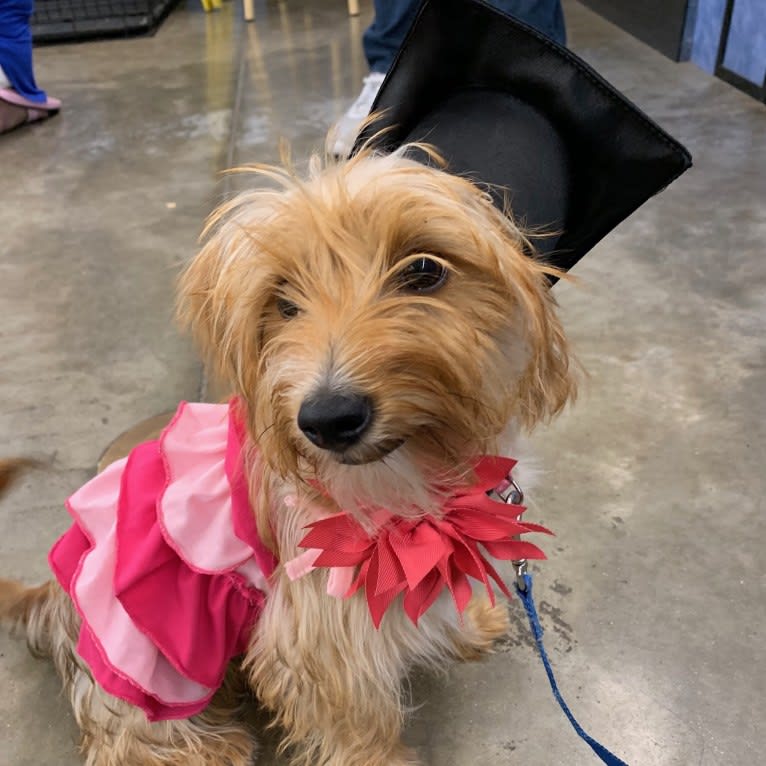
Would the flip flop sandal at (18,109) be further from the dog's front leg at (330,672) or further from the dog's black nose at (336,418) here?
the dog's black nose at (336,418)

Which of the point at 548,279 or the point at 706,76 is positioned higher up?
the point at 548,279

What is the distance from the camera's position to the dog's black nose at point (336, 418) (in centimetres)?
95

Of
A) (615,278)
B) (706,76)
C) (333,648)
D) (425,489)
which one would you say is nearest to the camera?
(425,489)

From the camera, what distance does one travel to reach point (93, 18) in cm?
652

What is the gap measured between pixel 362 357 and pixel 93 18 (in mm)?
6719

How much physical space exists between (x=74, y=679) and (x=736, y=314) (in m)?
2.15

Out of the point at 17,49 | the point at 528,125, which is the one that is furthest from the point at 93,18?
the point at 528,125

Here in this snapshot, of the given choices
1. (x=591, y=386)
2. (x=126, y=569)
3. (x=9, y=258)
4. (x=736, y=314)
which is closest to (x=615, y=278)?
(x=736, y=314)

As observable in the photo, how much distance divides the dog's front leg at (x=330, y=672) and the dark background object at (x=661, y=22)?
4.17 m

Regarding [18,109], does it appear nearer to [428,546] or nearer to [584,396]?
[584,396]

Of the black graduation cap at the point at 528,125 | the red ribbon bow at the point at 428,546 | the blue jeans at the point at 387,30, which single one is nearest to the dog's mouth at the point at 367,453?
the red ribbon bow at the point at 428,546

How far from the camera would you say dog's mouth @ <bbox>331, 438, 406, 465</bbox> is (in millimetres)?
989

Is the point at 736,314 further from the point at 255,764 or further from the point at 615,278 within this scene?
the point at 255,764

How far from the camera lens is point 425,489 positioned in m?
1.16
